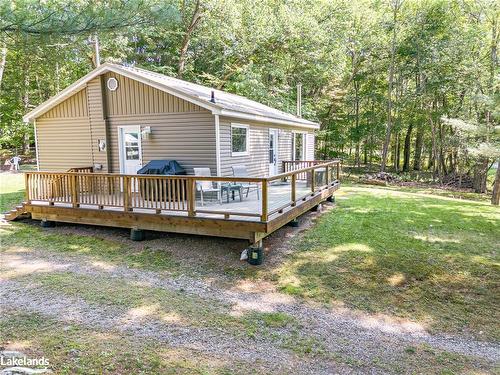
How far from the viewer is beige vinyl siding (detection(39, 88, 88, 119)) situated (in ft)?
Result: 33.5

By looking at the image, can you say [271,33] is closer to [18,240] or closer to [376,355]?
[18,240]

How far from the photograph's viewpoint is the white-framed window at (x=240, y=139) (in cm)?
950

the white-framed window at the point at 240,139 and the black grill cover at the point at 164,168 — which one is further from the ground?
the white-framed window at the point at 240,139

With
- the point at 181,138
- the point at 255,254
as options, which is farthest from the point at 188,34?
the point at 255,254

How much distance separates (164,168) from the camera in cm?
878

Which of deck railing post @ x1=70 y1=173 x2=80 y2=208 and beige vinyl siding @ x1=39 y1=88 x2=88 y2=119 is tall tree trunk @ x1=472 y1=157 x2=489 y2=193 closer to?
beige vinyl siding @ x1=39 y1=88 x2=88 y2=119

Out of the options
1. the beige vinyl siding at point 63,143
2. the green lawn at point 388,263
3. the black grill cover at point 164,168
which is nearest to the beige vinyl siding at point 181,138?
the black grill cover at point 164,168

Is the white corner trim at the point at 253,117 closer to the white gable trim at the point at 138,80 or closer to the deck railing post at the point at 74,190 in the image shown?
the white gable trim at the point at 138,80

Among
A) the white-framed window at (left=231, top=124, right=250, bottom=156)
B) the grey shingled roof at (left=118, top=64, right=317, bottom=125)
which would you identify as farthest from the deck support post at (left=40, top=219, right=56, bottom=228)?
the white-framed window at (left=231, top=124, right=250, bottom=156)

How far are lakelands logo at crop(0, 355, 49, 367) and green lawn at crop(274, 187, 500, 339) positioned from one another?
3.41 metres

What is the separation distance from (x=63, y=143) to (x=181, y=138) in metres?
4.36

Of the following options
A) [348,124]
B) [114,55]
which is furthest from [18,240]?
[348,124]

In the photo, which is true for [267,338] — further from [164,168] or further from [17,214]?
[17,214]

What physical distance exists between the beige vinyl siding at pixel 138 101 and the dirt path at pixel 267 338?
14.9 ft
